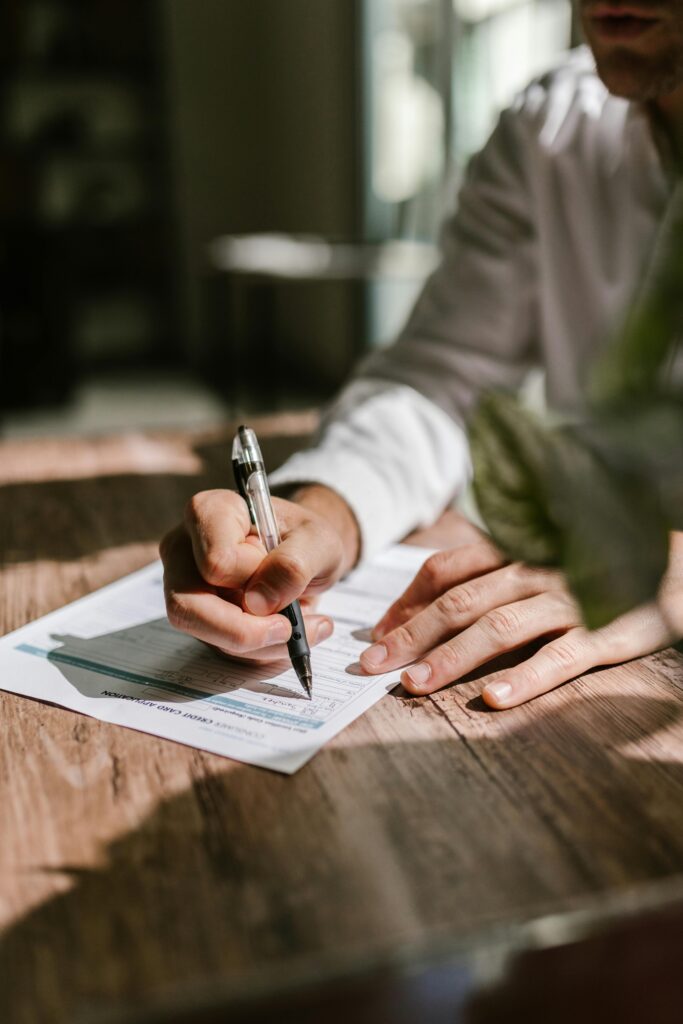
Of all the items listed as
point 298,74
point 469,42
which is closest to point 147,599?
point 469,42

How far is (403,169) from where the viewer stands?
15.0 feet

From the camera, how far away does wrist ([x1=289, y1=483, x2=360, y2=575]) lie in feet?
2.56

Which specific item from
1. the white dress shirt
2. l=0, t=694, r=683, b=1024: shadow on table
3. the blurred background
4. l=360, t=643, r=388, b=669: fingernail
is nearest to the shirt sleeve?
the white dress shirt

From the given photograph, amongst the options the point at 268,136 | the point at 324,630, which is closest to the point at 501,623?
the point at 324,630

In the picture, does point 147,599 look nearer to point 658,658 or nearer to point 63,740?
point 63,740

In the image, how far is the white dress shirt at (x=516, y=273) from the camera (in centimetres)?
98

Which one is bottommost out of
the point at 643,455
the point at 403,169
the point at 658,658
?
the point at 403,169

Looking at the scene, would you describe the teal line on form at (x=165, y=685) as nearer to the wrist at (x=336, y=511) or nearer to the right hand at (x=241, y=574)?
the right hand at (x=241, y=574)

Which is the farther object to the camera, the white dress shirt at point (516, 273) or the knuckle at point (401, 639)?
the white dress shirt at point (516, 273)

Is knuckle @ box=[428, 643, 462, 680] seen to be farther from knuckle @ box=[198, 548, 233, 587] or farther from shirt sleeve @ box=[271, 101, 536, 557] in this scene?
shirt sleeve @ box=[271, 101, 536, 557]

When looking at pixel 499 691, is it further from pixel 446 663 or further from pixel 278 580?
pixel 278 580

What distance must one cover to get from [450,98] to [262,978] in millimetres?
4243

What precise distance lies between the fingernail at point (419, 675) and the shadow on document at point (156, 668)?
0.07 metres

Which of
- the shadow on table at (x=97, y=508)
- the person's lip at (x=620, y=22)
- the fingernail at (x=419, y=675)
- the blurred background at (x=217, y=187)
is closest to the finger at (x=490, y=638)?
the fingernail at (x=419, y=675)
